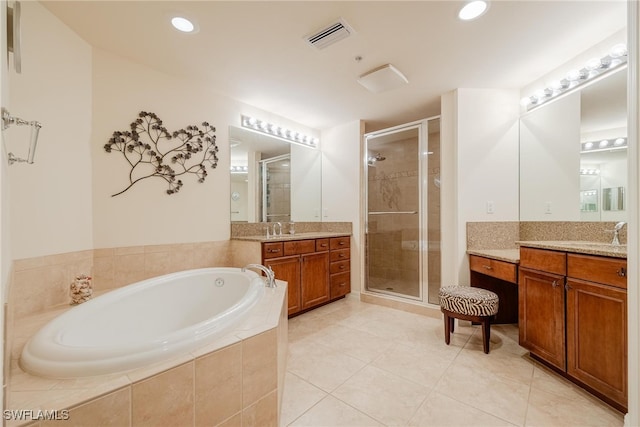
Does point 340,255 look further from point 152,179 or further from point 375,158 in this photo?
point 152,179

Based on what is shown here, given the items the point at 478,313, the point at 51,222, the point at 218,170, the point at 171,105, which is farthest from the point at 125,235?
the point at 478,313

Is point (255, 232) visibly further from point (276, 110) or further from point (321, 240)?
point (276, 110)

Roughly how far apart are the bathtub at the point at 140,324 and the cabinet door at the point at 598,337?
72.7 inches

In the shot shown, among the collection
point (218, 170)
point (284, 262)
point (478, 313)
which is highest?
point (218, 170)

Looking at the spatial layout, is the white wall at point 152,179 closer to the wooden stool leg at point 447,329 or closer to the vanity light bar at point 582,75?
the wooden stool leg at point 447,329

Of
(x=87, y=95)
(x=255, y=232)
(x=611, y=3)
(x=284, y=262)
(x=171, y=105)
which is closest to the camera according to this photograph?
(x=611, y=3)

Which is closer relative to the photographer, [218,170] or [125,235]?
[125,235]

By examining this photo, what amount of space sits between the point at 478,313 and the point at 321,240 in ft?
5.17

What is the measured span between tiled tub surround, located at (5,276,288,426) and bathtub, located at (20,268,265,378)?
1.3 inches

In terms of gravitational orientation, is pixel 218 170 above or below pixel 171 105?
below

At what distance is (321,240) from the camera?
9.25ft

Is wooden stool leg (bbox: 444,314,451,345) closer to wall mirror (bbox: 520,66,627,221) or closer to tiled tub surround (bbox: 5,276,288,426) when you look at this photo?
wall mirror (bbox: 520,66,627,221)

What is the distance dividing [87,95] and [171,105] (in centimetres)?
55

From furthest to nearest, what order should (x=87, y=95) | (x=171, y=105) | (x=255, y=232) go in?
(x=255, y=232) → (x=171, y=105) → (x=87, y=95)
